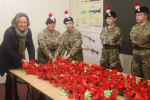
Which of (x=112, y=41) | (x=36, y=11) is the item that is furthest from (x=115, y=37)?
(x=36, y=11)

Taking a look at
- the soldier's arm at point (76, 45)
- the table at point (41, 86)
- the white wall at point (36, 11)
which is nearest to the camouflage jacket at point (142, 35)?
the white wall at point (36, 11)

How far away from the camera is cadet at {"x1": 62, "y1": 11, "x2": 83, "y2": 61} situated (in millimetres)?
3498

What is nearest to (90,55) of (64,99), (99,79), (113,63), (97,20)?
(97,20)

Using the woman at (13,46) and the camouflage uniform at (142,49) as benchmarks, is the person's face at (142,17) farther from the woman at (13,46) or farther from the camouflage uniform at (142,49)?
the woman at (13,46)

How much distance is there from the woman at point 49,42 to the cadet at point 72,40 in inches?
6.3

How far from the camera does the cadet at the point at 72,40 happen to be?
138 inches

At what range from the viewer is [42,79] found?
6.99 feet

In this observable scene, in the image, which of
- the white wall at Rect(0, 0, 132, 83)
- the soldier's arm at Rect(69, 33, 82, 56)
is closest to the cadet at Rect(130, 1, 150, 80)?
the white wall at Rect(0, 0, 132, 83)

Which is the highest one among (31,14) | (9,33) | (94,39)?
(31,14)

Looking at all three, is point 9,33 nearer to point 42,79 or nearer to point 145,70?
point 42,79

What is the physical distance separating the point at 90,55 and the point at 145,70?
6.05 feet

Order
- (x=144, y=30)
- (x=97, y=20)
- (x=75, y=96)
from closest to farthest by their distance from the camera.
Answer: (x=75, y=96) < (x=144, y=30) < (x=97, y=20)

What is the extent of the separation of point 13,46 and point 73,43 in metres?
1.25

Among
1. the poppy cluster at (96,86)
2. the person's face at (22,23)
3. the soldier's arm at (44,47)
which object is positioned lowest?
the poppy cluster at (96,86)
